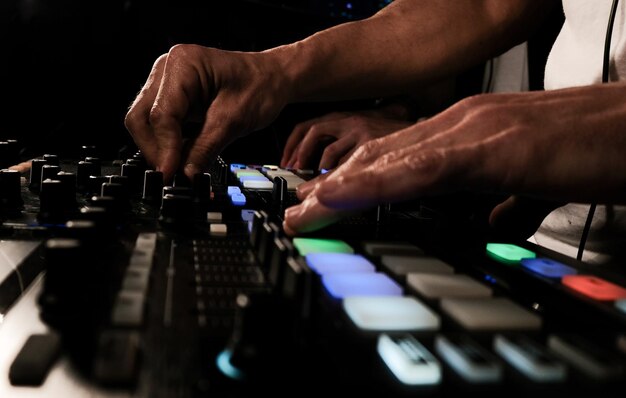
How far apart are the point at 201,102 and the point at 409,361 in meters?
0.87

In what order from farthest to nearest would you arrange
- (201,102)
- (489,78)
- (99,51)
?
(489,78), (99,51), (201,102)

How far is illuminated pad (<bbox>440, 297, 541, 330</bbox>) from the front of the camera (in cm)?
38

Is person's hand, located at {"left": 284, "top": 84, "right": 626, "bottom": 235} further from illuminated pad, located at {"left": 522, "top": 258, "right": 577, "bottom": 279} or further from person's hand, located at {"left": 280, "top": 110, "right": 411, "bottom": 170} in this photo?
person's hand, located at {"left": 280, "top": 110, "right": 411, "bottom": 170}

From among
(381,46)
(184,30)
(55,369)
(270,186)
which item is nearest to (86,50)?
(184,30)

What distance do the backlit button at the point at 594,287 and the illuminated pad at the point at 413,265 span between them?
0.33ft

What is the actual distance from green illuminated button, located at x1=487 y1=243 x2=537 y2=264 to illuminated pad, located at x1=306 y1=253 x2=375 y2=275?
0.16 metres

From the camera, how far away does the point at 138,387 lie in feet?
0.96

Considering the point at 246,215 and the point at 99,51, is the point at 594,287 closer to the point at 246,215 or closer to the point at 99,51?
the point at 246,215

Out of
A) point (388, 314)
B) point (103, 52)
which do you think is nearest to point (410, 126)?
point (388, 314)

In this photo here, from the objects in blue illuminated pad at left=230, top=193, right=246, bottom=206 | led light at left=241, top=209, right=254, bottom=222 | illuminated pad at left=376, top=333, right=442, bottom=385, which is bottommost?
illuminated pad at left=376, top=333, right=442, bottom=385

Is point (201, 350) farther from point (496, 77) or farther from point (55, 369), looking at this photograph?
point (496, 77)

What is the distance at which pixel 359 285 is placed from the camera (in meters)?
0.43

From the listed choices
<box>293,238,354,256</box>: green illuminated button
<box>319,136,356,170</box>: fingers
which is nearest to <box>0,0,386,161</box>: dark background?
<box>319,136,356,170</box>: fingers

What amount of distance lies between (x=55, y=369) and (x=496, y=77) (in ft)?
8.52
